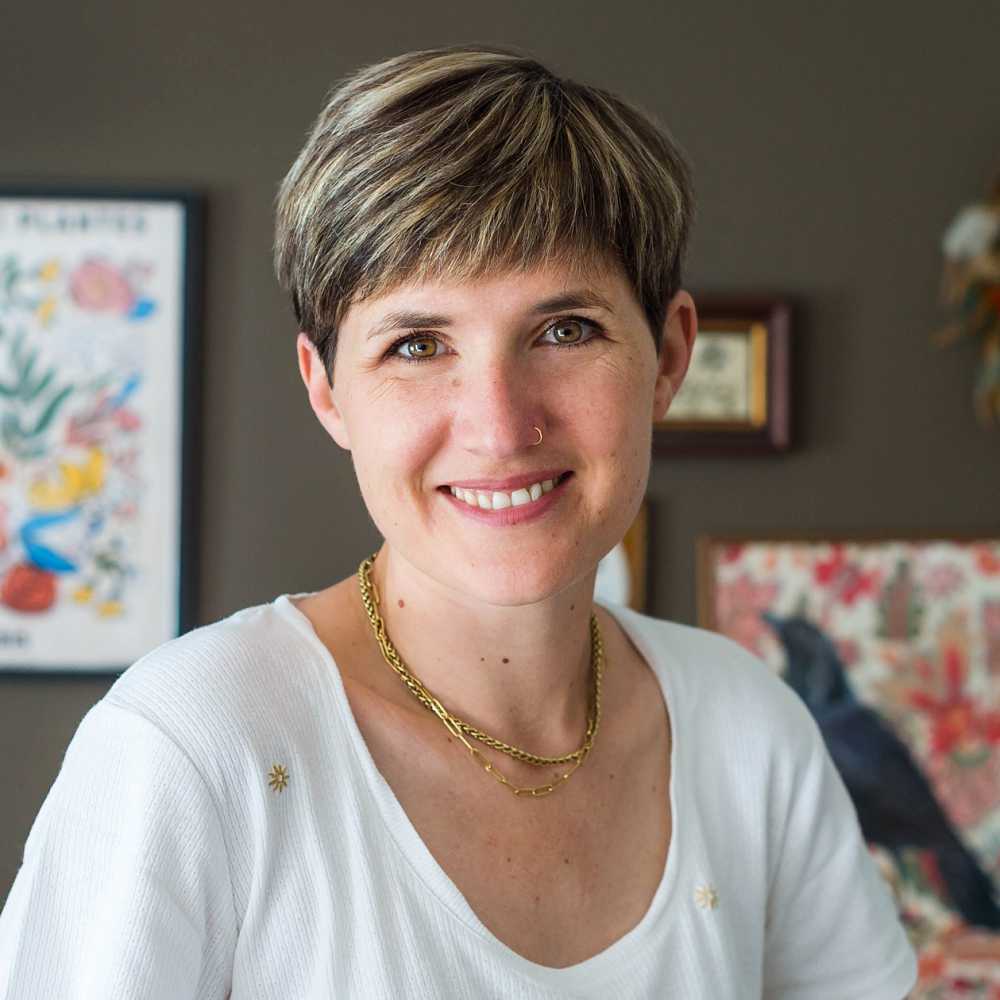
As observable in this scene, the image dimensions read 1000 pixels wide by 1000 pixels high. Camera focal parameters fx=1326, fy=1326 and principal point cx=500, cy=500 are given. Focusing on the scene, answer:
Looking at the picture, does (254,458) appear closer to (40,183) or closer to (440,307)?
(40,183)

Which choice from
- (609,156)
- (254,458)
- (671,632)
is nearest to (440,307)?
(609,156)

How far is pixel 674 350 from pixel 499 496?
30 centimetres

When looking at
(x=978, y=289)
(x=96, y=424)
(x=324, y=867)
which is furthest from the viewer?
(x=978, y=289)

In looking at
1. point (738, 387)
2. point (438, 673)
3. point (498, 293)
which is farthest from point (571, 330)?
point (738, 387)

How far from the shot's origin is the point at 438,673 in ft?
4.03

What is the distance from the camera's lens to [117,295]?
2.45 meters

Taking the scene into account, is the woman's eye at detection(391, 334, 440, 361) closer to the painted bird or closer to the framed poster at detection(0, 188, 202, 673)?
the framed poster at detection(0, 188, 202, 673)

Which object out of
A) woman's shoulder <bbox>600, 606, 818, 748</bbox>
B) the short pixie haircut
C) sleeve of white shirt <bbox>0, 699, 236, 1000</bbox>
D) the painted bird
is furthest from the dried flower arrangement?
sleeve of white shirt <bbox>0, 699, 236, 1000</bbox>

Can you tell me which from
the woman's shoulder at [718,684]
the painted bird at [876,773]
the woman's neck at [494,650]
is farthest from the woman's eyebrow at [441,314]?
the painted bird at [876,773]

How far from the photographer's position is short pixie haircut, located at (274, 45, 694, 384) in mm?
1035

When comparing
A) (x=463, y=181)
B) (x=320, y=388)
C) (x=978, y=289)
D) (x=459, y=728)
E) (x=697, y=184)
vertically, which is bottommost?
(x=459, y=728)

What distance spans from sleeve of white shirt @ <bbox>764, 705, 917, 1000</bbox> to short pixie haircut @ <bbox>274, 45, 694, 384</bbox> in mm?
594

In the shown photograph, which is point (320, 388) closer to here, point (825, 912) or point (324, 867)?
point (324, 867)

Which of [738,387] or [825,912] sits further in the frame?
[738,387]
